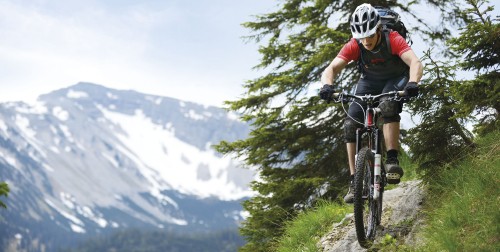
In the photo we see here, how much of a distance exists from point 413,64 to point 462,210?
166 cm

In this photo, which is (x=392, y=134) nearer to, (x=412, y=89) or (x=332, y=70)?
(x=412, y=89)

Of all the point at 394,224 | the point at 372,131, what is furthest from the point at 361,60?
the point at 394,224

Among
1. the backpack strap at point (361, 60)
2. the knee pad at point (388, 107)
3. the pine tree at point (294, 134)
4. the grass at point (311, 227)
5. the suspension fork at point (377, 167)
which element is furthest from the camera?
the pine tree at point (294, 134)

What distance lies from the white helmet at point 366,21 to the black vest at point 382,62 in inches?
16.4

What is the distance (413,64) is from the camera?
639 centimetres

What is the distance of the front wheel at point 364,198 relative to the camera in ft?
20.1

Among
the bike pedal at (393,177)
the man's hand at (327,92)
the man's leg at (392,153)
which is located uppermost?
the man's hand at (327,92)

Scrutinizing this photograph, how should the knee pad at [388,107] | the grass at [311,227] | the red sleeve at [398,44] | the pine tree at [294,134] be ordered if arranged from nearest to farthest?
the knee pad at [388,107], the red sleeve at [398,44], the grass at [311,227], the pine tree at [294,134]

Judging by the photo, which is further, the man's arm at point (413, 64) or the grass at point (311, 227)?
the grass at point (311, 227)

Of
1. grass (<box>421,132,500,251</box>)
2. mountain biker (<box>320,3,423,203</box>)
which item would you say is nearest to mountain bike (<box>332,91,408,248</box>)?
mountain biker (<box>320,3,423,203</box>)

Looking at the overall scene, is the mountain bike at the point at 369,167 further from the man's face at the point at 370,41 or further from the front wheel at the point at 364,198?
the man's face at the point at 370,41

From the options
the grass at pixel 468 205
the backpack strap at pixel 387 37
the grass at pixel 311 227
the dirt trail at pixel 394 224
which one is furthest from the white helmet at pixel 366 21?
the grass at pixel 311 227

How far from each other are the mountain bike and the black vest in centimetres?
42

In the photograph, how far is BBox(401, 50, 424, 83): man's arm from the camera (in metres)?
6.28
